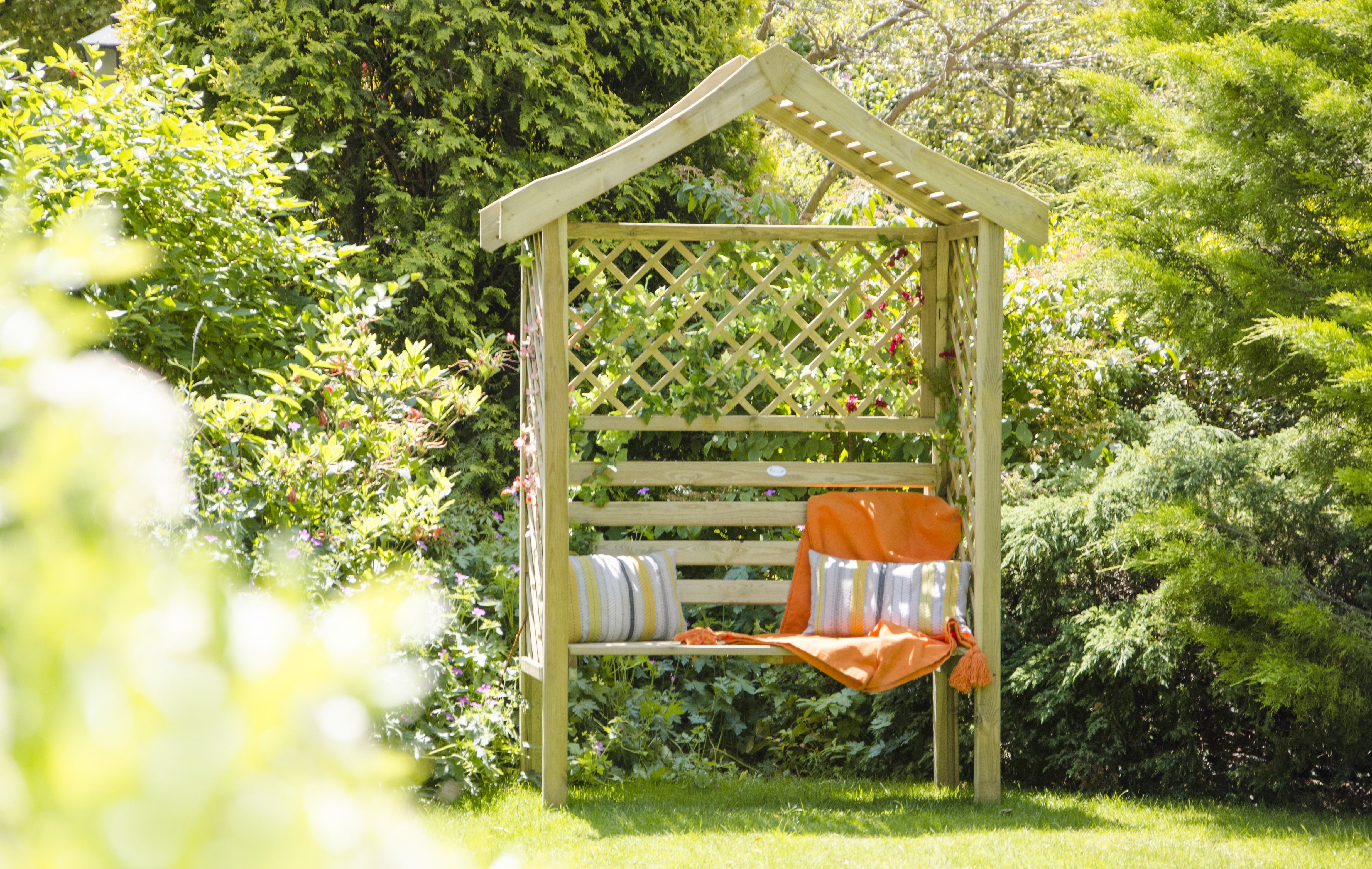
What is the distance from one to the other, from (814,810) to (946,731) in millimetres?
700

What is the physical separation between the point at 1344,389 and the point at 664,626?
2209mm

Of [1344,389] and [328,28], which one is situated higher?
[328,28]

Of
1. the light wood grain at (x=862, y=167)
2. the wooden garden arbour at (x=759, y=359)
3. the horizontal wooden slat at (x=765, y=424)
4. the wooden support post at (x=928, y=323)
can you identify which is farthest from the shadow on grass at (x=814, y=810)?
the light wood grain at (x=862, y=167)

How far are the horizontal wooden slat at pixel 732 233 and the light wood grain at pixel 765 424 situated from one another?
64cm

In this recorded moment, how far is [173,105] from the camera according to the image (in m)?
3.90

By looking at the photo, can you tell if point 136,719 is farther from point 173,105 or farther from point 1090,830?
point 173,105

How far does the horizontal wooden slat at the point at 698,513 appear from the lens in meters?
4.10

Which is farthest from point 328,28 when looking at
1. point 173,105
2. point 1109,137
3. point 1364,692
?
point 1109,137

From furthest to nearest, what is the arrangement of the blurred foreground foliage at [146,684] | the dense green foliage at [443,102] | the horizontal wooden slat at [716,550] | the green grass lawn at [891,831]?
the dense green foliage at [443,102] → the horizontal wooden slat at [716,550] → the green grass lawn at [891,831] → the blurred foreground foliage at [146,684]

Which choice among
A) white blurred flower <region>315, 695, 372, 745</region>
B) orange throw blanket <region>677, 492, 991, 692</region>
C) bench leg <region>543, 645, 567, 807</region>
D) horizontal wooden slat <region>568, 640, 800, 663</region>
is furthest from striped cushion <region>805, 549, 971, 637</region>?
white blurred flower <region>315, 695, 372, 745</region>

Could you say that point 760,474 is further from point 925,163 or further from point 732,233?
point 925,163

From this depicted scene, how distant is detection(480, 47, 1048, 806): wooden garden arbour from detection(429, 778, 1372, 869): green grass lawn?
20cm

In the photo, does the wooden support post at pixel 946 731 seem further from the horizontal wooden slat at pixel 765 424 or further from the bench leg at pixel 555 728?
the bench leg at pixel 555 728

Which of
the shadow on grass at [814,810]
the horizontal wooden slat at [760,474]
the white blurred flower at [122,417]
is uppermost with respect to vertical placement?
the white blurred flower at [122,417]
